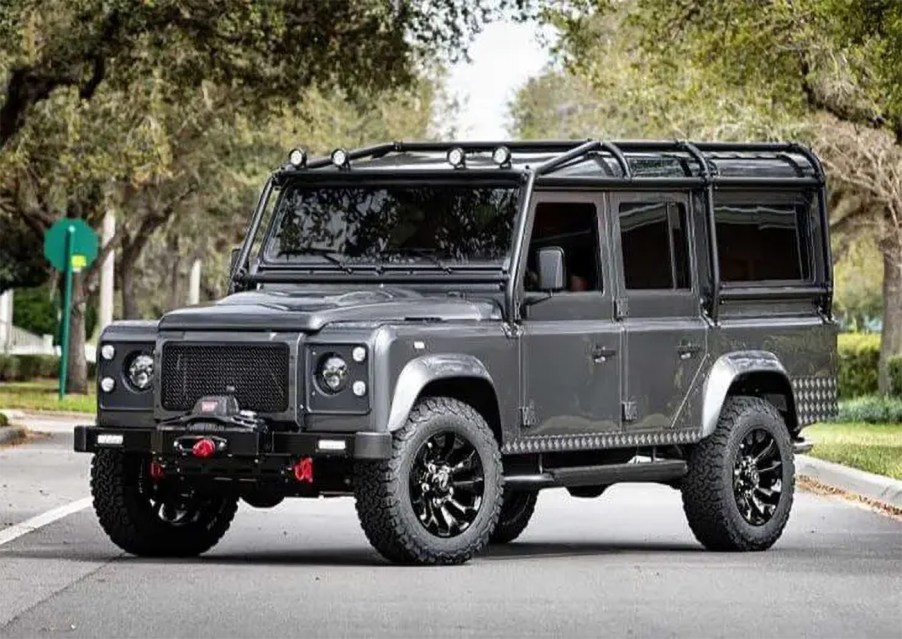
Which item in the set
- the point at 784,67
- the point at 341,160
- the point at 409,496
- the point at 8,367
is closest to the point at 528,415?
the point at 409,496

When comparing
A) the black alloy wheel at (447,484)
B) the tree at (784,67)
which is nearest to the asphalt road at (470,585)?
the black alloy wheel at (447,484)

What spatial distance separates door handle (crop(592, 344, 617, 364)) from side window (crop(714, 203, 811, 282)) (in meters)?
1.43

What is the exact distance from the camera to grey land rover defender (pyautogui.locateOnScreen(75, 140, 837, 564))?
13602 millimetres

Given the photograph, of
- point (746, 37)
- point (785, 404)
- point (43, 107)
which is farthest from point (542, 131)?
point (785, 404)

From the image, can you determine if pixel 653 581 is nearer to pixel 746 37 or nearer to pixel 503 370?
pixel 503 370

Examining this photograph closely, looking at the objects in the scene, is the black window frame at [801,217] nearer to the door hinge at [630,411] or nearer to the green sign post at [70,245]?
the door hinge at [630,411]

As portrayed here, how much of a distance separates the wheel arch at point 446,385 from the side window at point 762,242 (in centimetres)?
254

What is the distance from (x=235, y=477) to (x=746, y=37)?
15.2 m

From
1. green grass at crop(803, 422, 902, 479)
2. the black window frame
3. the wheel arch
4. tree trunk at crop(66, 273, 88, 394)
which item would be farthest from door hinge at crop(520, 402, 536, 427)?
tree trunk at crop(66, 273, 88, 394)

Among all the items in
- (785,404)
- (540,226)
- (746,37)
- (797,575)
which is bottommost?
(797,575)

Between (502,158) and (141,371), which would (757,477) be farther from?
(141,371)

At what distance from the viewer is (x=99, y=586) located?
12.8 metres

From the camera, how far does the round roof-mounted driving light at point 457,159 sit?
1506 cm

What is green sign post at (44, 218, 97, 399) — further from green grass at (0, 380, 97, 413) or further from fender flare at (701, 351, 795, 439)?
fender flare at (701, 351, 795, 439)
